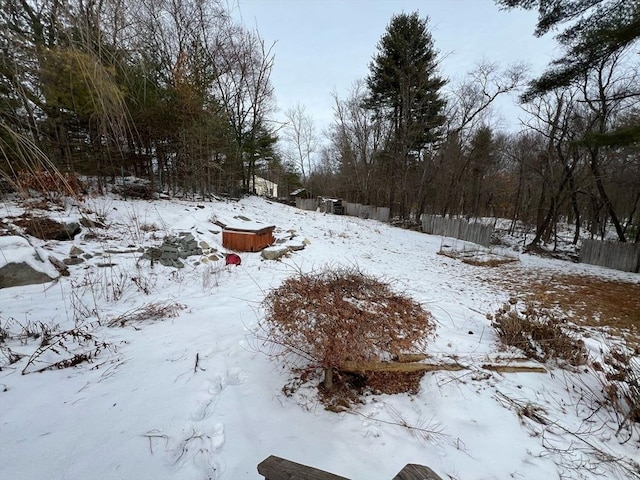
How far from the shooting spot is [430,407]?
6.20 ft

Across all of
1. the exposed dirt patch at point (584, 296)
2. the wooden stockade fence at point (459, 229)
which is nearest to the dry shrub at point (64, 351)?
the exposed dirt patch at point (584, 296)

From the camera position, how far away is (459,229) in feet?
46.1

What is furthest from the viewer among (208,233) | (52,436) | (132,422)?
(208,233)

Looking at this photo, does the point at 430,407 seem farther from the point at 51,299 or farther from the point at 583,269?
the point at 583,269

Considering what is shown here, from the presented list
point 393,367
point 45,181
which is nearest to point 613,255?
point 393,367

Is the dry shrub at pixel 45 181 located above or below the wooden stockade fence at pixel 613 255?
above

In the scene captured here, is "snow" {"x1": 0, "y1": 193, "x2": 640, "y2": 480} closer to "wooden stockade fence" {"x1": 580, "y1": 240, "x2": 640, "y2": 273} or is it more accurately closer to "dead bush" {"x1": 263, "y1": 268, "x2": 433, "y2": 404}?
"dead bush" {"x1": 263, "y1": 268, "x2": 433, "y2": 404}

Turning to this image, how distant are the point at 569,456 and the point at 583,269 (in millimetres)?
10997

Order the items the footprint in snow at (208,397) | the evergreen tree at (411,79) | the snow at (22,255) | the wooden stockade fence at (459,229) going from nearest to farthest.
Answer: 1. the footprint in snow at (208,397)
2. the snow at (22,255)
3. the wooden stockade fence at (459,229)
4. the evergreen tree at (411,79)

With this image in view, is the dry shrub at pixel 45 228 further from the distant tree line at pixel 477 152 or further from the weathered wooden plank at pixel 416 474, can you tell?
the distant tree line at pixel 477 152

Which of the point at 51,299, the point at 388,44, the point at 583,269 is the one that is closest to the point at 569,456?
the point at 51,299

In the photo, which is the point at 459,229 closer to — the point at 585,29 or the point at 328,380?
the point at 585,29

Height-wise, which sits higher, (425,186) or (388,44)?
(388,44)

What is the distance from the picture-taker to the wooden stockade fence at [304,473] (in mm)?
975
